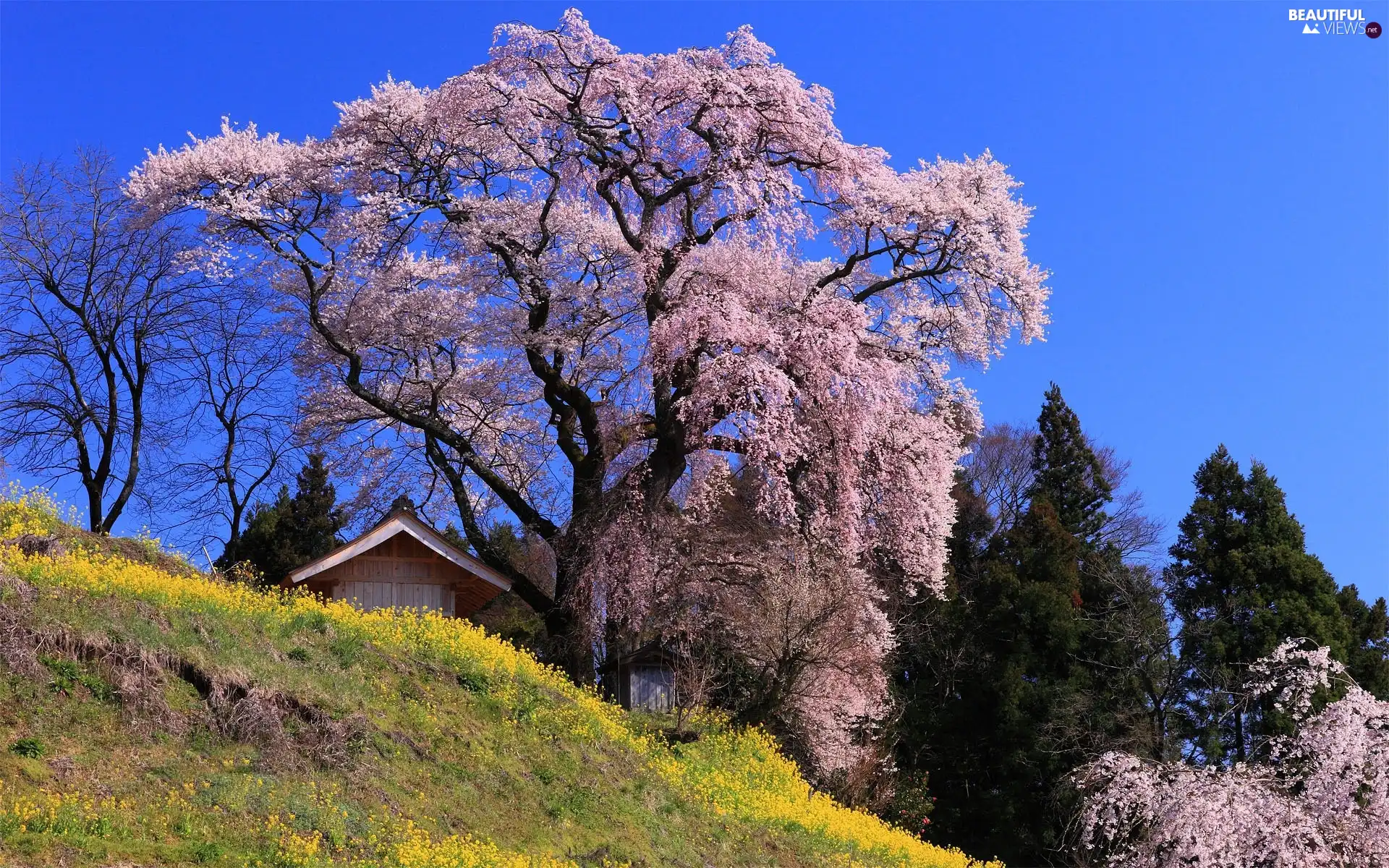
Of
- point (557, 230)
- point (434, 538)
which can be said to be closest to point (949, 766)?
point (434, 538)

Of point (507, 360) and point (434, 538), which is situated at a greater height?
point (507, 360)

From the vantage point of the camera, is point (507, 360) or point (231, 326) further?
point (231, 326)

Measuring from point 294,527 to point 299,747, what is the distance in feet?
99.7

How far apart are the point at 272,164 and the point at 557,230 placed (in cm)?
569

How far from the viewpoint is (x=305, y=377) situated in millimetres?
29219

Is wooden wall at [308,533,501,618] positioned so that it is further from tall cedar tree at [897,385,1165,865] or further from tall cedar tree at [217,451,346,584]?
tall cedar tree at [217,451,346,584]

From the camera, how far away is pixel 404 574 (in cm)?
2689

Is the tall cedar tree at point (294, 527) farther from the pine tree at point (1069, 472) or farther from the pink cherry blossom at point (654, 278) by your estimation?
the pine tree at point (1069, 472)

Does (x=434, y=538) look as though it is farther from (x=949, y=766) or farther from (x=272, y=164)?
(x=949, y=766)

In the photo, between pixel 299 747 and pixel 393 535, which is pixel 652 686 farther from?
pixel 299 747

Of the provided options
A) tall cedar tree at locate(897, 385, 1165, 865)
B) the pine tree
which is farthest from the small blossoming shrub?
the pine tree

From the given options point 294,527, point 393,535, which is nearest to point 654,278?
point 393,535

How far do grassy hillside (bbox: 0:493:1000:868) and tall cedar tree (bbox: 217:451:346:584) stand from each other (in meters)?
20.6

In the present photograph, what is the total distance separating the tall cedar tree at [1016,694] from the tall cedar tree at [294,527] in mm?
19077
